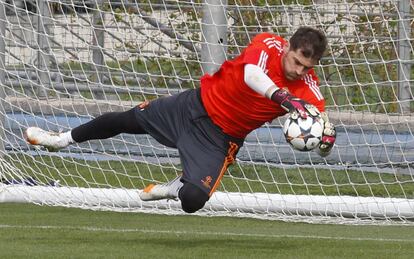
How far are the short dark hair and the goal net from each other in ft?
8.49

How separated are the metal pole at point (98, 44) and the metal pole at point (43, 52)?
0.44m

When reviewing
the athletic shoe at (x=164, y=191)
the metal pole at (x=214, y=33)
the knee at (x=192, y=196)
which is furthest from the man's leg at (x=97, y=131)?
the metal pole at (x=214, y=33)

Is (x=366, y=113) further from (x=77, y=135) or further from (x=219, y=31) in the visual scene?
(x=77, y=135)

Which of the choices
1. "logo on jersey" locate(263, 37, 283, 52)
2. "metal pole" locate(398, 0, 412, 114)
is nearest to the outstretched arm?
"logo on jersey" locate(263, 37, 283, 52)

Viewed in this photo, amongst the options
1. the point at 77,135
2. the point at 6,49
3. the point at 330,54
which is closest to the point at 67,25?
the point at 6,49

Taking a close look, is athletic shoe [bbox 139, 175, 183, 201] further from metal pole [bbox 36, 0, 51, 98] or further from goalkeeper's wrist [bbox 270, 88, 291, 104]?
metal pole [bbox 36, 0, 51, 98]

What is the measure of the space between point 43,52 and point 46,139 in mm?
2743

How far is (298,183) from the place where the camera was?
12.7 metres

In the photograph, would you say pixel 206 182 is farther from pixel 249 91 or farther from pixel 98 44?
pixel 98 44

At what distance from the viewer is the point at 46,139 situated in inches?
381

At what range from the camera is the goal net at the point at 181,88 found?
11398 millimetres

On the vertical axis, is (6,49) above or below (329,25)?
below

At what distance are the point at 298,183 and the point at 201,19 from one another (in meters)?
1.99

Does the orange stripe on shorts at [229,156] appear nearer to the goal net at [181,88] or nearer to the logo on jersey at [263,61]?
the logo on jersey at [263,61]
